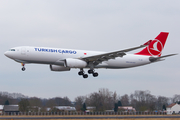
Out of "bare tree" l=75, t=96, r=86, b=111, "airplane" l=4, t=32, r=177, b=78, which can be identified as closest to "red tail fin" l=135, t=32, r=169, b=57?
"airplane" l=4, t=32, r=177, b=78

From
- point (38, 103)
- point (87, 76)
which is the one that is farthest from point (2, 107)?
point (87, 76)

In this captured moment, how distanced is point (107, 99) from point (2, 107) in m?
29.6

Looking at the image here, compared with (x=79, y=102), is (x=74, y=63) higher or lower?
higher

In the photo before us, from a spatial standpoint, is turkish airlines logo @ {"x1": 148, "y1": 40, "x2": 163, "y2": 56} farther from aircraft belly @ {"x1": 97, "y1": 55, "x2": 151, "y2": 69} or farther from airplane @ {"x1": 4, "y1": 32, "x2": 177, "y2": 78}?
aircraft belly @ {"x1": 97, "y1": 55, "x2": 151, "y2": 69}

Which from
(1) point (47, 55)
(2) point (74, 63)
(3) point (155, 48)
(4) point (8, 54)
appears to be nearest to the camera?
(4) point (8, 54)

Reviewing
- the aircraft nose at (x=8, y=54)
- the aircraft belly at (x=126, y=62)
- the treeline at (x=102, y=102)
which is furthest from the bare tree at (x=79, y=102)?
the aircraft nose at (x=8, y=54)

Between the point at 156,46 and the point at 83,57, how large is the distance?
14954mm

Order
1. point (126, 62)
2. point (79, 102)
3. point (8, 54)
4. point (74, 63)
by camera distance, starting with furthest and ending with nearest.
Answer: point (79, 102)
point (126, 62)
point (74, 63)
point (8, 54)

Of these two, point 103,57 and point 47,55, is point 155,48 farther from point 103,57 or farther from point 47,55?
point 47,55

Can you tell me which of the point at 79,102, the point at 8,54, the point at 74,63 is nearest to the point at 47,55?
the point at 74,63

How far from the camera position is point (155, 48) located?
54.4 m

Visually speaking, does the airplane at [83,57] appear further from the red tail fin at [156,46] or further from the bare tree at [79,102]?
the bare tree at [79,102]

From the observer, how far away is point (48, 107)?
6612 cm

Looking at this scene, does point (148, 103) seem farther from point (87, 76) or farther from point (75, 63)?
point (75, 63)
